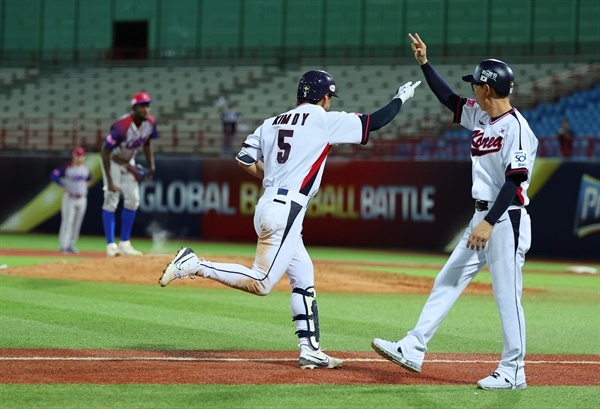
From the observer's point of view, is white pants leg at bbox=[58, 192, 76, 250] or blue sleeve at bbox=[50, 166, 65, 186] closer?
white pants leg at bbox=[58, 192, 76, 250]

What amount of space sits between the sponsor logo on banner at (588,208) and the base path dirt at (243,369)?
13114 millimetres

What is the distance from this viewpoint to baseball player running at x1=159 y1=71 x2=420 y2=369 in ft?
22.5

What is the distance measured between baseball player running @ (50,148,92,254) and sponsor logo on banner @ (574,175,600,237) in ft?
34.1

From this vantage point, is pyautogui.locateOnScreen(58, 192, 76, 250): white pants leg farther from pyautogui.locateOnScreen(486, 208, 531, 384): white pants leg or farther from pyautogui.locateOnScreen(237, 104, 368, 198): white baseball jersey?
pyautogui.locateOnScreen(486, 208, 531, 384): white pants leg

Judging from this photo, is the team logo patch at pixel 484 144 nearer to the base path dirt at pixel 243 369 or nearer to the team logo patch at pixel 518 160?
the team logo patch at pixel 518 160

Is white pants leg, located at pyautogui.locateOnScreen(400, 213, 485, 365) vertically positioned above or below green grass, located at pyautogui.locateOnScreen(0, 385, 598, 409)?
above

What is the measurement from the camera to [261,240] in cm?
688

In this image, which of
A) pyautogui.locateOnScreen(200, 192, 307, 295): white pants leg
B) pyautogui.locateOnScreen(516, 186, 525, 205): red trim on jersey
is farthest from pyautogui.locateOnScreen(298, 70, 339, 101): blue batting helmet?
pyautogui.locateOnScreen(516, 186, 525, 205): red trim on jersey

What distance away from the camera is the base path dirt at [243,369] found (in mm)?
6406

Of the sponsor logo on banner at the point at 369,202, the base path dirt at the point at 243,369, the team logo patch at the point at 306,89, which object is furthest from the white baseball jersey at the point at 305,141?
the sponsor logo on banner at the point at 369,202

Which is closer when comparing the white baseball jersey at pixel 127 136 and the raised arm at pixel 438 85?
the raised arm at pixel 438 85

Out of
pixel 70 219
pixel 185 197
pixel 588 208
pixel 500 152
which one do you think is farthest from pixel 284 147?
pixel 185 197

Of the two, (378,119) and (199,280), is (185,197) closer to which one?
(199,280)

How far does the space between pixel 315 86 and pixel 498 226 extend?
1.72 m
